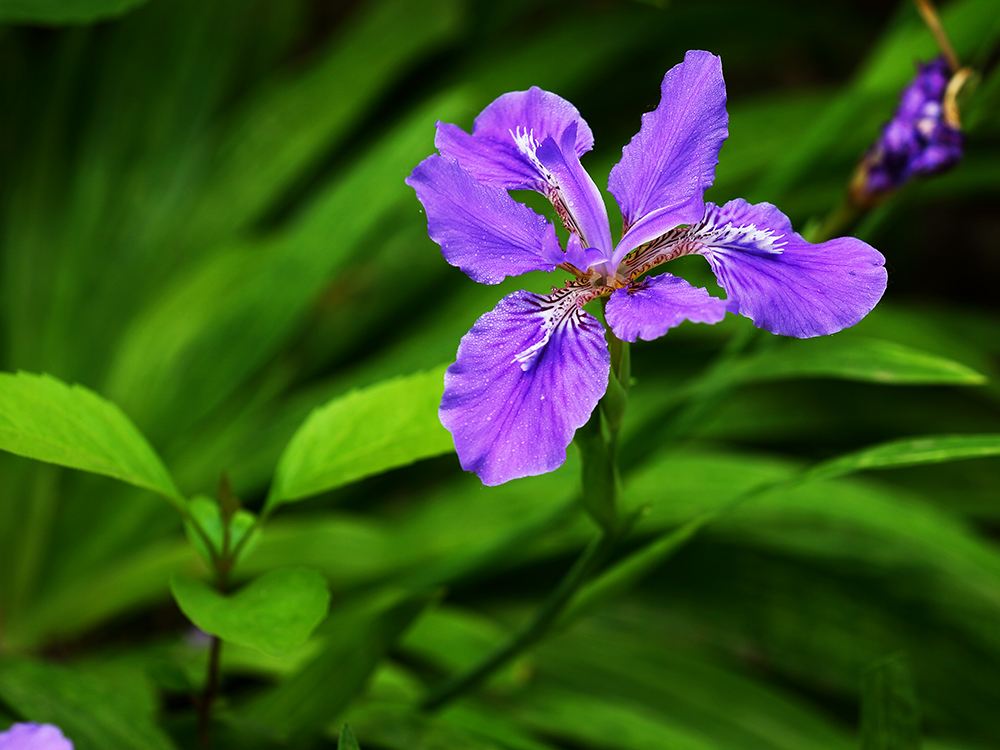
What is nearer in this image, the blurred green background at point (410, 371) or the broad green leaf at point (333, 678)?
the broad green leaf at point (333, 678)

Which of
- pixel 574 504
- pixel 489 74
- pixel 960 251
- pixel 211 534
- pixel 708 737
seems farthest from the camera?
pixel 960 251

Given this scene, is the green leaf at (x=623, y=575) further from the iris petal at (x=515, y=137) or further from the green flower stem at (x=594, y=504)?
the iris petal at (x=515, y=137)

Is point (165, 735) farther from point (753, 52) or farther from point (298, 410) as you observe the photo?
point (753, 52)

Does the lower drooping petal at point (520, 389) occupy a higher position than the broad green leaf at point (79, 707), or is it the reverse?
the lower drooping petal at point (520, 389)

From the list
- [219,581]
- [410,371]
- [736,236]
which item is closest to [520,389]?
[736,236]

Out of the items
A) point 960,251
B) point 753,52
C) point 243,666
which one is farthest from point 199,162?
point 960,251

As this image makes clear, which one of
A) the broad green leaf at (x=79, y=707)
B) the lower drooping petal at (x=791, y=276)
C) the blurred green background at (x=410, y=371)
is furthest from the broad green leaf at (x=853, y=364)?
the broad green leaf at (x=79, y=707)

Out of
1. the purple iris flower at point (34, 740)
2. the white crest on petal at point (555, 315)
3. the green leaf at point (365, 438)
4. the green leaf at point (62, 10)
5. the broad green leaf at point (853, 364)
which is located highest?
the green leaf at point (62, 10)
